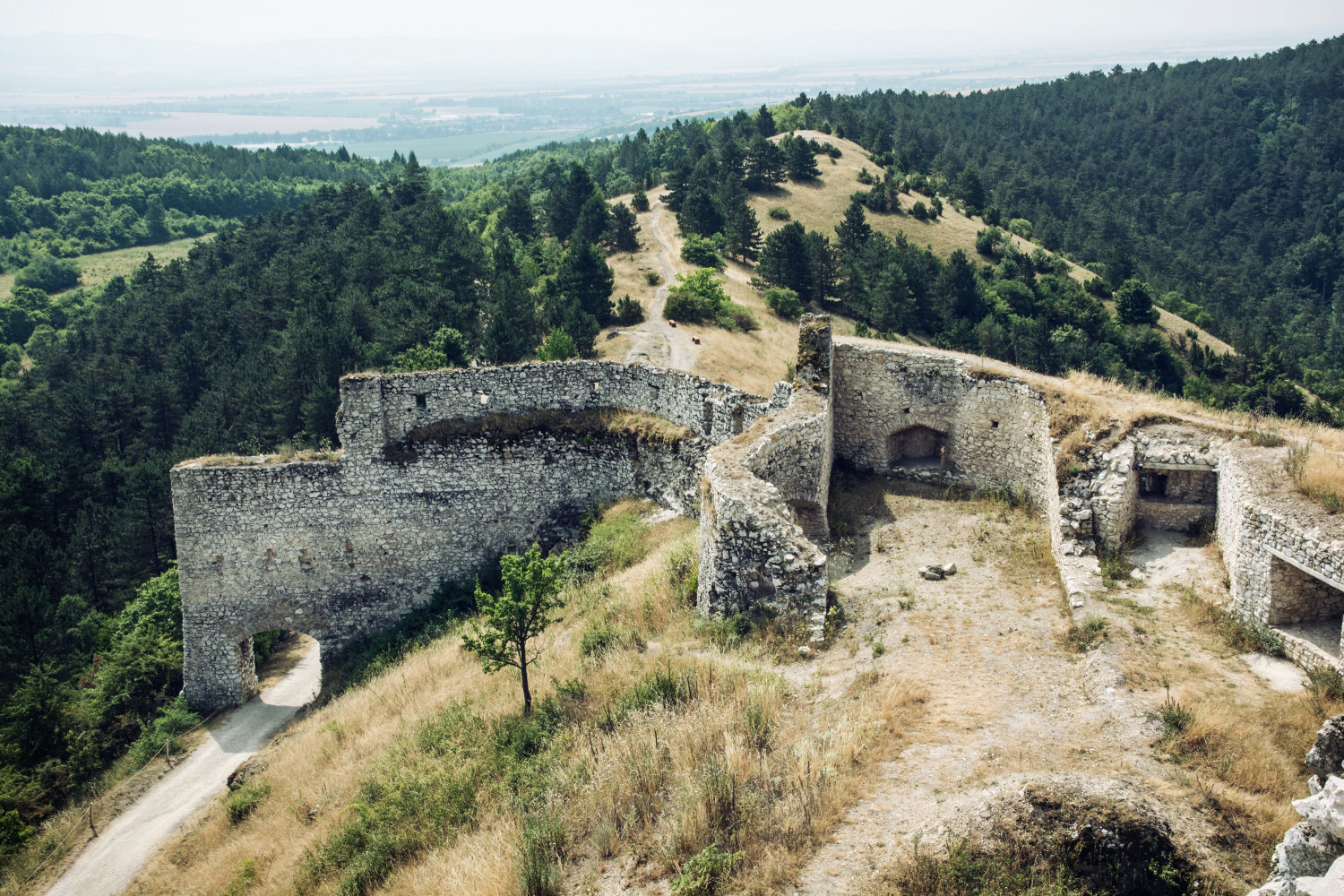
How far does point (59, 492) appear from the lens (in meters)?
37.9

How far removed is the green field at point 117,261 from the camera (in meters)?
97.3

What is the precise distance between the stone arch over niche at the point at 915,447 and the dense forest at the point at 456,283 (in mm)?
14313

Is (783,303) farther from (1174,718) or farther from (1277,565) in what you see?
(1174,718)

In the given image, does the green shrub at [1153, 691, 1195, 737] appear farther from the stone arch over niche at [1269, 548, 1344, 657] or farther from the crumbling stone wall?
the crumbling stone wall

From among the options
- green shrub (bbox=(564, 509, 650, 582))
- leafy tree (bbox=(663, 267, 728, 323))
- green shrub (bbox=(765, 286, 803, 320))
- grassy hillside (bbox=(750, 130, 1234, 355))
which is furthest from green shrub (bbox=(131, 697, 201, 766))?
grassy hillside (bbox=(750, 130, 1234, 355))

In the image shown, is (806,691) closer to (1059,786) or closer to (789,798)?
(789,798)

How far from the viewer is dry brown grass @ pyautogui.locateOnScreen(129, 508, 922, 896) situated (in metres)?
8.91

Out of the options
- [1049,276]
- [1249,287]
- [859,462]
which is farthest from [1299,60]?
[859,462]

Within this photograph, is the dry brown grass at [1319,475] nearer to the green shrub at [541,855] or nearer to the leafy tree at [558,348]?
the green shrub at [541,855]

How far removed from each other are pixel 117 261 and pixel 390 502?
105372 mm

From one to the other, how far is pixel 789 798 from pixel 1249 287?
125 m

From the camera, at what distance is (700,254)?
181 feet

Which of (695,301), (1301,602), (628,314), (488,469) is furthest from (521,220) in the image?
(1301,602)

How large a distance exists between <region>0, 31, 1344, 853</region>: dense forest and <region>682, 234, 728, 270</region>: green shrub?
25cm
